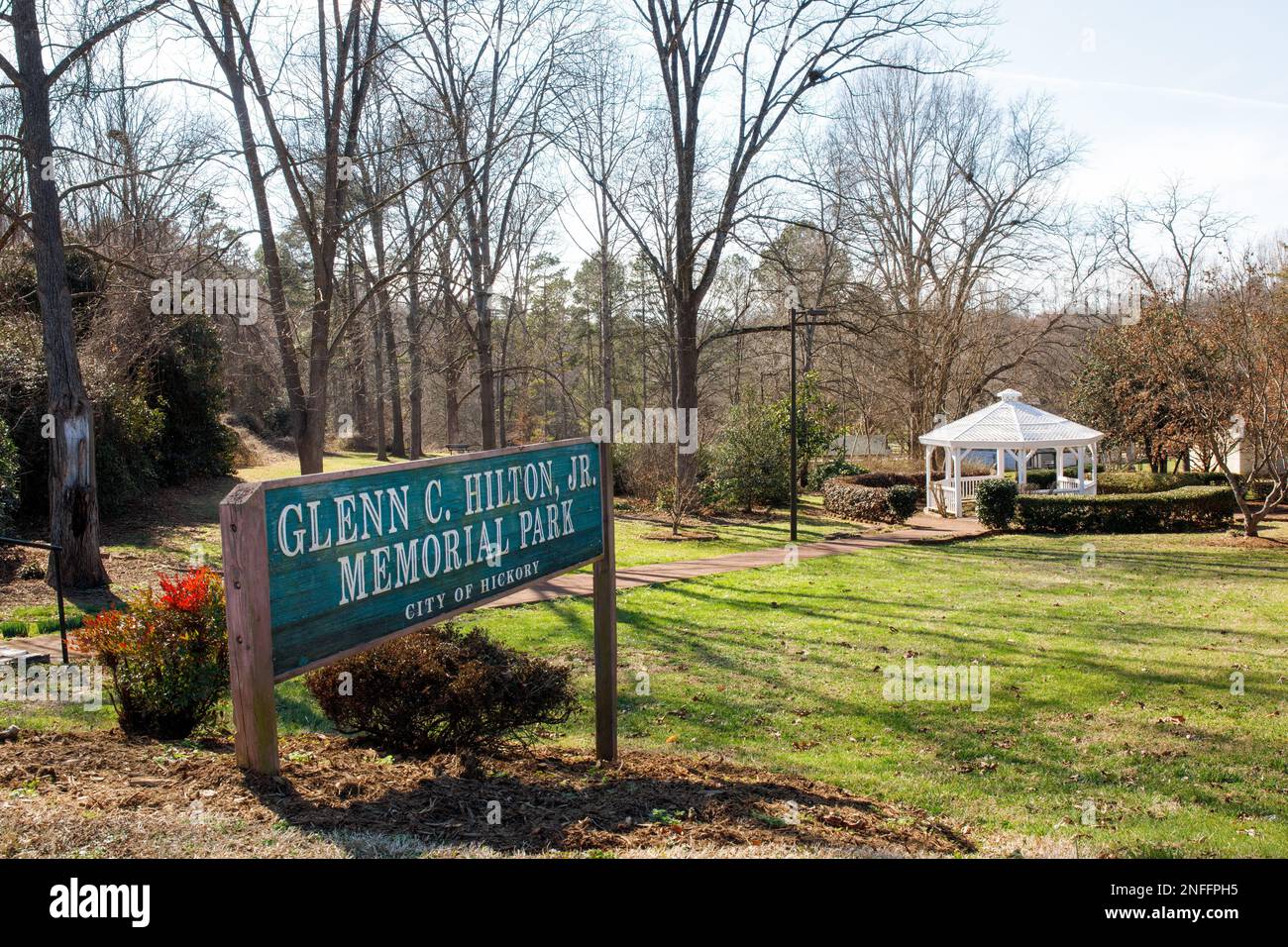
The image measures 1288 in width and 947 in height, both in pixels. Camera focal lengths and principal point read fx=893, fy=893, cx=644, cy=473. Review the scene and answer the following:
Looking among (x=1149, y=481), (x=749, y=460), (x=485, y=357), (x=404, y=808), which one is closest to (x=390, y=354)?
(x=485, y=357)

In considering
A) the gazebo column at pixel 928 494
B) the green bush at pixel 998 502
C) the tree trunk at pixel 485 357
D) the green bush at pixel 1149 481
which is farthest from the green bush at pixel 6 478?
the green bush at pixel 1149 481

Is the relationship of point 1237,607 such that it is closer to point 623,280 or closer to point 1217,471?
point 1217,471

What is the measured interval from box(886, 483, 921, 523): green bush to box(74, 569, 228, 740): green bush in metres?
21.6

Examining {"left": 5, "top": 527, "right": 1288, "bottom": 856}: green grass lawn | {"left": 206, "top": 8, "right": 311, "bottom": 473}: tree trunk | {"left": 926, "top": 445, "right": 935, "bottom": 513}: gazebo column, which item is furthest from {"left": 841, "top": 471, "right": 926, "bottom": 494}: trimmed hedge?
{"left": 206, "top": 8, "right": 311, "bottom": 473}: tree trunk

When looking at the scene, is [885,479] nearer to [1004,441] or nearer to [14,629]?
[1004,441]

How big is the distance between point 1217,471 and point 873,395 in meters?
14.6

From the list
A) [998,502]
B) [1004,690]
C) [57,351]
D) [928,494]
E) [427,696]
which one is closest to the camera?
[427,696]

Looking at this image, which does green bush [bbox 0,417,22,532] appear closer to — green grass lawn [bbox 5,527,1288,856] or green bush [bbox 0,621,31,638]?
green bush [bbox 0,621,31,638]

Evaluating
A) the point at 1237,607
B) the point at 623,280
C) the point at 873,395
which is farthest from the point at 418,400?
the point at 1237,607

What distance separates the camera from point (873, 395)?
4112cm

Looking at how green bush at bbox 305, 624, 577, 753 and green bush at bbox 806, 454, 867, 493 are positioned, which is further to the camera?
green bush at bbox 806, 454, 867, 493

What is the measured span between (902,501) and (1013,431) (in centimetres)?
439

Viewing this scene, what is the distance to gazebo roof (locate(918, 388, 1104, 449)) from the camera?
25.9 meters

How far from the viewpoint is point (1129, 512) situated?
75.5 feet
